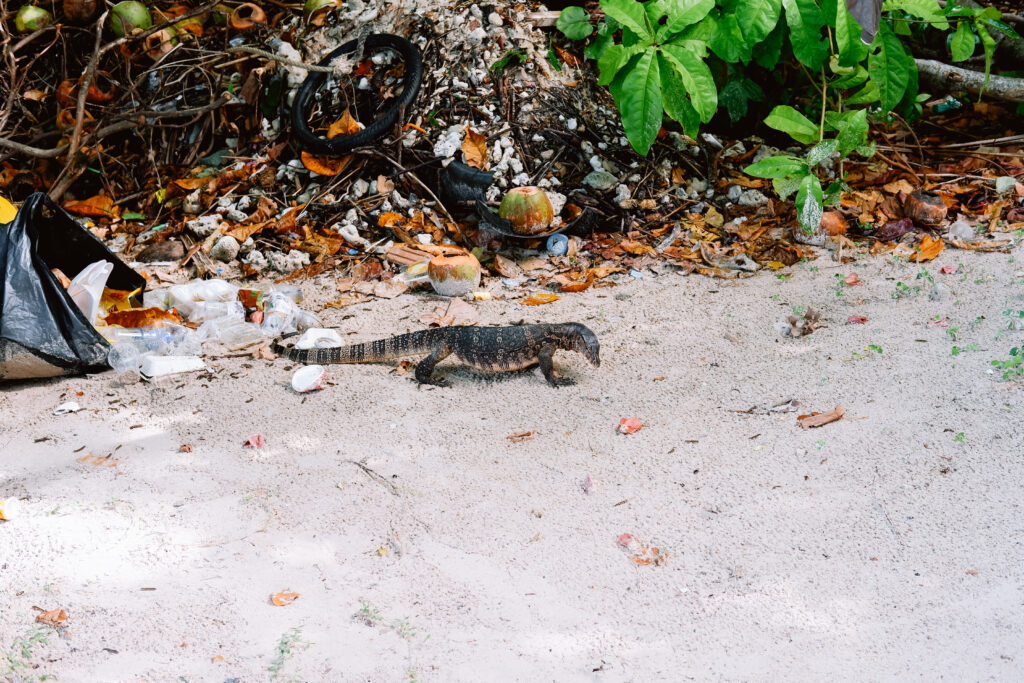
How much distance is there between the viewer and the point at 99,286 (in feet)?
12.1

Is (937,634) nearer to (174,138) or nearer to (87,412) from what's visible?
(87,412)

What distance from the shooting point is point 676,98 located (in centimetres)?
398

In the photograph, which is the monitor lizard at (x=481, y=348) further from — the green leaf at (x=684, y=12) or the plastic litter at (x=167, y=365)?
the green leaf at (x=684, y=12)

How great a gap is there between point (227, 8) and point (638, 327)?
441cm

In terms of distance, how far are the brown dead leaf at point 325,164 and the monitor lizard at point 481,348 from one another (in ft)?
6.44

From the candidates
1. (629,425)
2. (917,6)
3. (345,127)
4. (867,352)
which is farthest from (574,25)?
(629,425)

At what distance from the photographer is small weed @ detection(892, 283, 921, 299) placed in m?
3.67

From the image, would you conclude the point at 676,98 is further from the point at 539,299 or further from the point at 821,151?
the point at 539,299

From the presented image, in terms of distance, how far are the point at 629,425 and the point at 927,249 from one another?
2235 millimetres

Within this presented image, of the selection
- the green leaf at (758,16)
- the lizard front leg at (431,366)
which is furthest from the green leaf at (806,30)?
the lizard front leg at (431,366)

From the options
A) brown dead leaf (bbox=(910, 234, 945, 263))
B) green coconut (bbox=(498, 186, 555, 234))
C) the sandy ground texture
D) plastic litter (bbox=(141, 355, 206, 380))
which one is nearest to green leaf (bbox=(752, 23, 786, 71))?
brown dead leaf (bbox=(910, 234, 945, 263))

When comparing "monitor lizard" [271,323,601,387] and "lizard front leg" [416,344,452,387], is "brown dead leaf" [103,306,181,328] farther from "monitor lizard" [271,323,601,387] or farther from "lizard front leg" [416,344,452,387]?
"lizard front leg" [416,344,452,387]

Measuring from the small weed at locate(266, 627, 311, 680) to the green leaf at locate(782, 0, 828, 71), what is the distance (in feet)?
12.1

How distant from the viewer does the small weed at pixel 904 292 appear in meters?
3.67
